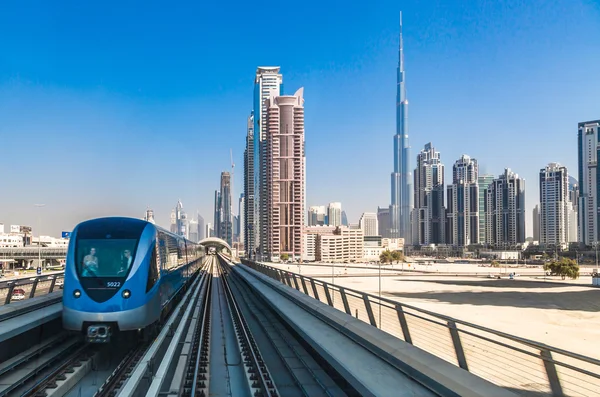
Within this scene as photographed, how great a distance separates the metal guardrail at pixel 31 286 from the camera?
11.9 meters

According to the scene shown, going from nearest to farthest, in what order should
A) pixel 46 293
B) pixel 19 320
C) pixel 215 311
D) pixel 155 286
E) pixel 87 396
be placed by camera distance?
pixel 87 396 → pixel 19 320 → pixel 155 286 → pixel 46 293 → pixel 215 311

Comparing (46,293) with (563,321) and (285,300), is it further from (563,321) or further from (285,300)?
(563,321)

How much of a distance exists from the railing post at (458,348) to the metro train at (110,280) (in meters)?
6.48

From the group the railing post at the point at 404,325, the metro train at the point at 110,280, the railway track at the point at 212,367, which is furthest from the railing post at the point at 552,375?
the metro train at the point at 110,280

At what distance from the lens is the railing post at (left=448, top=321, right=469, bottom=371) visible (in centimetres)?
696

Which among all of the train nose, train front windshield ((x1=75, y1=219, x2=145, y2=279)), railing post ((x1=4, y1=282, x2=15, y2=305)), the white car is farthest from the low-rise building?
the train nose

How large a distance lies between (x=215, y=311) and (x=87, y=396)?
13.4 m

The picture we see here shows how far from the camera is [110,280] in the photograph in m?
10.2

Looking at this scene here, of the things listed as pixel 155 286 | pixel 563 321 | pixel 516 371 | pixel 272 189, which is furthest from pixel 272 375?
pixel 272 189

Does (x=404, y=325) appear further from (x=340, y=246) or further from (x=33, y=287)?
(x=340, y=246)

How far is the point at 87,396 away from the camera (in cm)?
793

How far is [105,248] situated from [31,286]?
4498 mm

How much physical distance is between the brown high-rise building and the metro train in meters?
145

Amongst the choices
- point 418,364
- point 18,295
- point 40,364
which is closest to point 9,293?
point 18,295
